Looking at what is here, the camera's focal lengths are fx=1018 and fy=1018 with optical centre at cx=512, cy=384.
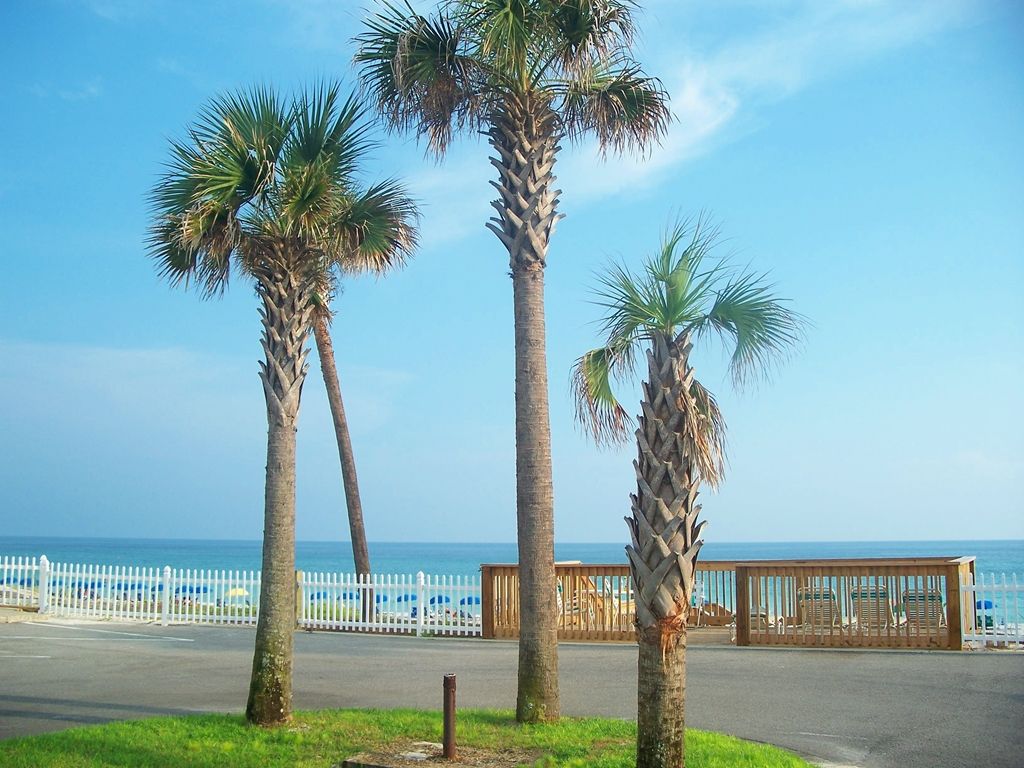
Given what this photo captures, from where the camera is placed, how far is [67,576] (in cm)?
2475

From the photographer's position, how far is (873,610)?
16.5m

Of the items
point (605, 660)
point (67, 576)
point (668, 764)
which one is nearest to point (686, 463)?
point (668, 764)

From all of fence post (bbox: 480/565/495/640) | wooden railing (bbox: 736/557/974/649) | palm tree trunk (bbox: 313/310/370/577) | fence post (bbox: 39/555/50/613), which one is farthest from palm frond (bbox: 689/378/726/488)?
fence post (bbox: 39/555/50/613)

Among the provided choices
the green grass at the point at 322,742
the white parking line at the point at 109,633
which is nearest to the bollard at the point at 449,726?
the green grass at the point at 322,742

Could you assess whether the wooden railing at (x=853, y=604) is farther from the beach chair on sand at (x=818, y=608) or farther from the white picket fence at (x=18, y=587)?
the white picket fence at (x=18, y=587)

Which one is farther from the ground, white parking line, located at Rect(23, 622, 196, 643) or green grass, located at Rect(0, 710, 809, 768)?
green grass, located at Rect(0, 710, 809, 768)

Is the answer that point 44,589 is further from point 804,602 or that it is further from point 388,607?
point 804,602

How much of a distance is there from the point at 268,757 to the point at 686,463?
444 centimetres

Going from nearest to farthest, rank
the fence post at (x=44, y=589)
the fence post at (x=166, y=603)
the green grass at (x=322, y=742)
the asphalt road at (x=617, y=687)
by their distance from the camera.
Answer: the green grass at (x=322, y=742) → the asphalt road at (x=617, y=687) → the fence post at (x=166, y=603) → the fence post at (x=44, y=589)

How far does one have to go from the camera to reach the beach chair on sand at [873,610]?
16.3 meters

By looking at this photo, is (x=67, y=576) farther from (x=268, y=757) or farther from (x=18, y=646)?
(x=268, y=757)

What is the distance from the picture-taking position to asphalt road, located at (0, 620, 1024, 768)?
9.80 metres

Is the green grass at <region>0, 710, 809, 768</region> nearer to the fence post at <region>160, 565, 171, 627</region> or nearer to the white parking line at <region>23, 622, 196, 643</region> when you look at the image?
the white parking line at <region>23, 622, 196, 643</region>

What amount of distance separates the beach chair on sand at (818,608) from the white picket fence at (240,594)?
20.7 ft
